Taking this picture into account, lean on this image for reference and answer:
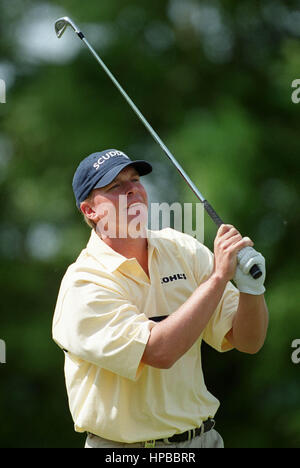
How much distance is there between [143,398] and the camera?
188 cm

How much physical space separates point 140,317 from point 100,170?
1.37ft

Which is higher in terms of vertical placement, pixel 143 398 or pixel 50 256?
pixel 50 256

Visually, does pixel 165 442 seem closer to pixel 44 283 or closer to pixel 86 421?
pixel 86 421

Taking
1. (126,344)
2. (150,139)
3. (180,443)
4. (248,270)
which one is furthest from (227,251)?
(150,139)

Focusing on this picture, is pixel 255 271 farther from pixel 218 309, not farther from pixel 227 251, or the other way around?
pixel 218 309

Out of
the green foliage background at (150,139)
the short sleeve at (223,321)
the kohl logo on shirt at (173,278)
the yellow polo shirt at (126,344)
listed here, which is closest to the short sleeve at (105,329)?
the yellow polo shirt at (126,344)

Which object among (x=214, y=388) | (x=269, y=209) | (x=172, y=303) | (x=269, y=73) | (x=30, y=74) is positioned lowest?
(x=214, y=388)

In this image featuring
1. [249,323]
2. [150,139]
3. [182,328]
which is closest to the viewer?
[182,328]

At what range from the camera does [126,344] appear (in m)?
1.78

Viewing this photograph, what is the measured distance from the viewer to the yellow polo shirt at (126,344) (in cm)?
180

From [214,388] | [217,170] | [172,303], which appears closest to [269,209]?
[217,170]

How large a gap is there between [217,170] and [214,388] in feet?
4.39

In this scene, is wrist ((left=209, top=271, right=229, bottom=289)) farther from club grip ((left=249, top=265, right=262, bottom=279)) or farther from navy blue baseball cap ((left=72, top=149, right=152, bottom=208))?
navy blue baseball cap ((left=72, top=149, right=152, bottom=208))

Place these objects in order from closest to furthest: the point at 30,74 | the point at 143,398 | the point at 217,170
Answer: the point at 143,398
the point at 217,170
the point at 30,74
